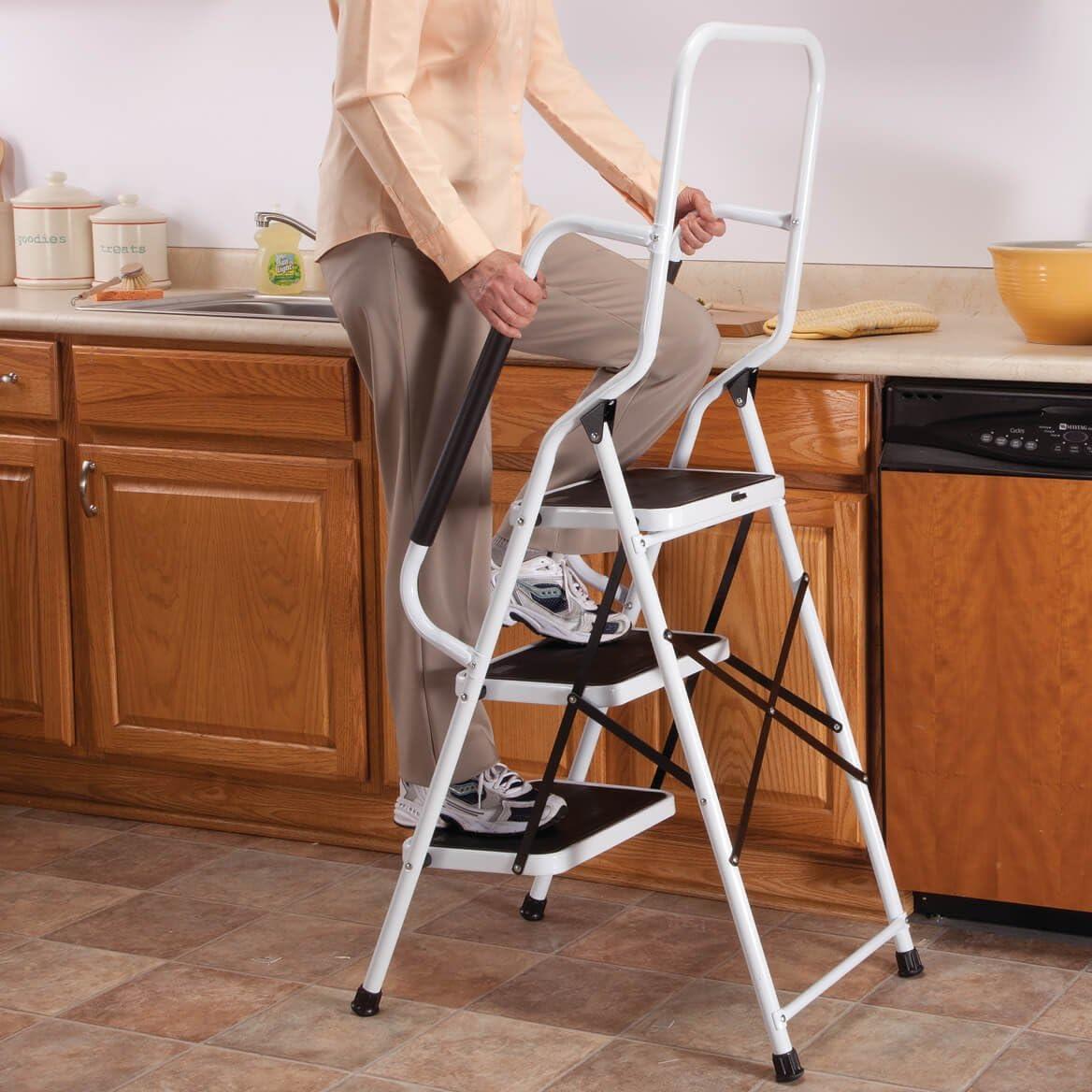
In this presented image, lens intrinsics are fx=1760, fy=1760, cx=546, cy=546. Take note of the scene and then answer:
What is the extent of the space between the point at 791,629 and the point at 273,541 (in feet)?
3.13

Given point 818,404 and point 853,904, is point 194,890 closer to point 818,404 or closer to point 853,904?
point 853,904

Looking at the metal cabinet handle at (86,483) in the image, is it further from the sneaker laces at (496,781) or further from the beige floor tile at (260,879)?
the sneaker laces at (496,781)

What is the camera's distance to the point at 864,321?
252 cm

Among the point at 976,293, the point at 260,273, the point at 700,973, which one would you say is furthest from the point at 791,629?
the point at 260,273

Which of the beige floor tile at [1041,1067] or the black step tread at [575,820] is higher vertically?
the black step tread at [575,820]

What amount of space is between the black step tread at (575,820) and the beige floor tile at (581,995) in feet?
0.85

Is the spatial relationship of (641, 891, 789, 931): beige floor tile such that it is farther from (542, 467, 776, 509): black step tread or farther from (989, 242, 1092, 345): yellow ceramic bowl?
(989, 242, 1092, 345): yellow ceramic bowl

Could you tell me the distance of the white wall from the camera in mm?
2791

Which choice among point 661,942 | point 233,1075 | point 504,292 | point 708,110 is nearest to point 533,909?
point 661,942

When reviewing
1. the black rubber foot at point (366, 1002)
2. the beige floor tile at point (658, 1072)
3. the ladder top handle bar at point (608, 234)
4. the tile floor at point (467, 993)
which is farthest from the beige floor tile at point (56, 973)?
the ladder top handle bar at point (608, 234)

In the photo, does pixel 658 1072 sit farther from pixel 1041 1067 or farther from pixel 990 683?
pixel 990 683

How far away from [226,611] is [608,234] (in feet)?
3.93

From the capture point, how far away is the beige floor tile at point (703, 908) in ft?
8.54

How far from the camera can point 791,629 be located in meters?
2.24
